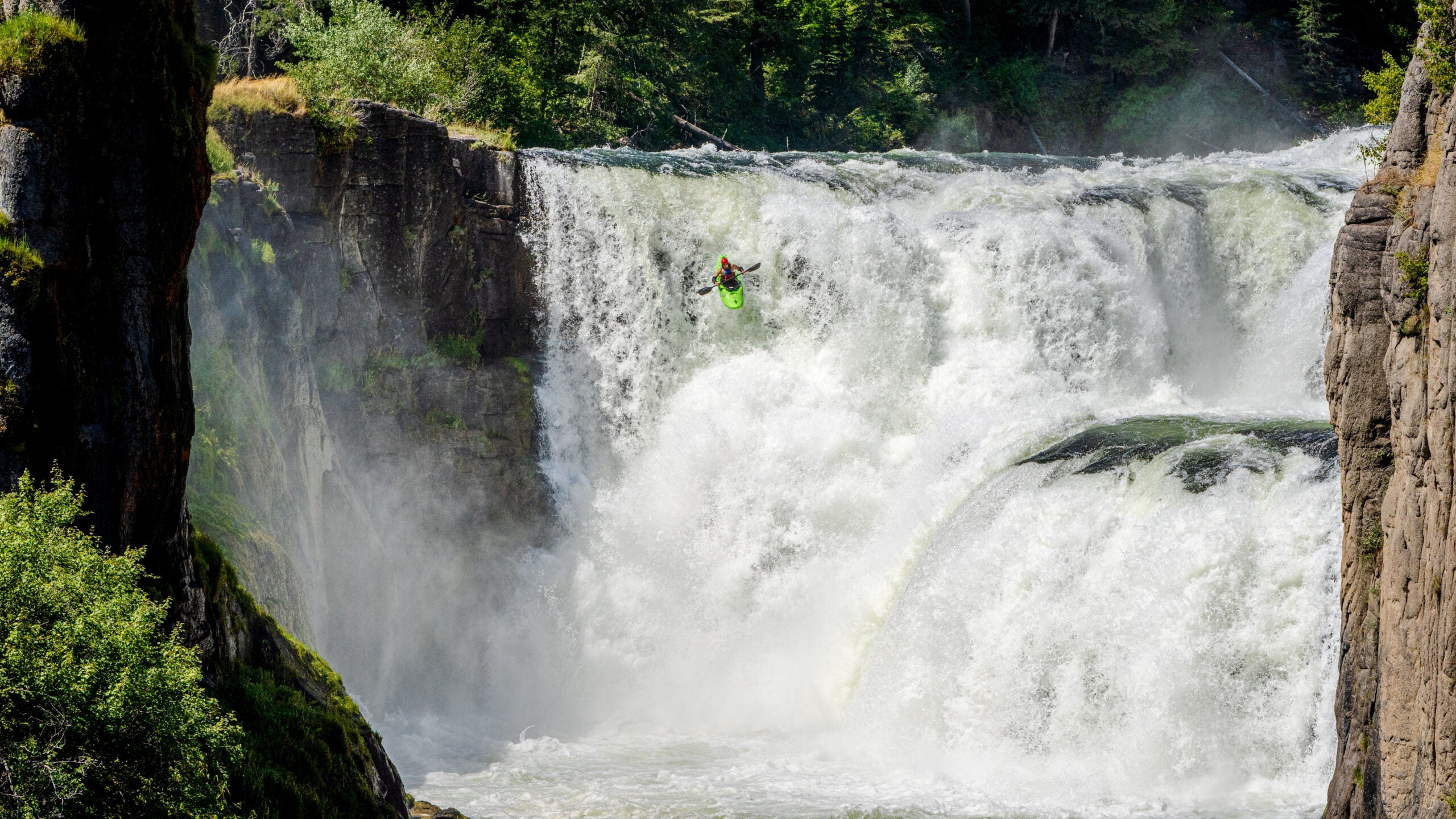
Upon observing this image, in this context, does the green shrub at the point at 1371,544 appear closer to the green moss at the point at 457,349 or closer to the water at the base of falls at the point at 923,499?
the water at the base of falls at the point at 923,499

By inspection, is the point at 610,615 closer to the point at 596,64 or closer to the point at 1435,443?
the point at 1435,443

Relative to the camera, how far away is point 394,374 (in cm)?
1755

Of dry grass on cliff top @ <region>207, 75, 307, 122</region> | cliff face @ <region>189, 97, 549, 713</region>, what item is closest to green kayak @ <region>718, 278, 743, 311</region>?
cliff face @ <region>189, 97, 549, 713</region>

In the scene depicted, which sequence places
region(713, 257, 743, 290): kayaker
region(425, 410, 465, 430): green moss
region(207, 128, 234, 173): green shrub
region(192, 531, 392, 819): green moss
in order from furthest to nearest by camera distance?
region(713, 257, 743, 290): kayaker
region(425, 410, 465, 430): green moss
region(207, 128, 234, 173): green shrub
region(192, 531, 392, 819): green moss

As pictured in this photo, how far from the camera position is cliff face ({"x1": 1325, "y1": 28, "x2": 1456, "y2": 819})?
828 centimetres

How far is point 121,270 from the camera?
798 cm

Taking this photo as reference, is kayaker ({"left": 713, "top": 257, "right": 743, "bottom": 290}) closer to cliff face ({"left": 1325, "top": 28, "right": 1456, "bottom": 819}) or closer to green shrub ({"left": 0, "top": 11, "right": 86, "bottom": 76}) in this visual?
cliff face ({"left": 1325, "top": 28, "right": 1456, "bottom": 819})

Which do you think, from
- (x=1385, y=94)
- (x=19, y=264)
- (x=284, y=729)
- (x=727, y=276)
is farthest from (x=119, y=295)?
(x=727, y=276)

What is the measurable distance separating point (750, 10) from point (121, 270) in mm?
28267

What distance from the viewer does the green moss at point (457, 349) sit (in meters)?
18.0

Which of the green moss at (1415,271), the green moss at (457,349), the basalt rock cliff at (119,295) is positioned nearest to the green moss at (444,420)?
the green moss at (457,349)

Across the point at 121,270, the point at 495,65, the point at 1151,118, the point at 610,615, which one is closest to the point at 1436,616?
the point at 121,270

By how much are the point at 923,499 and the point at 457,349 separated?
22.5 feet

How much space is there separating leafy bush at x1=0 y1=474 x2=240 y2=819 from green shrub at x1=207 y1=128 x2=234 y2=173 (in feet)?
26.9
